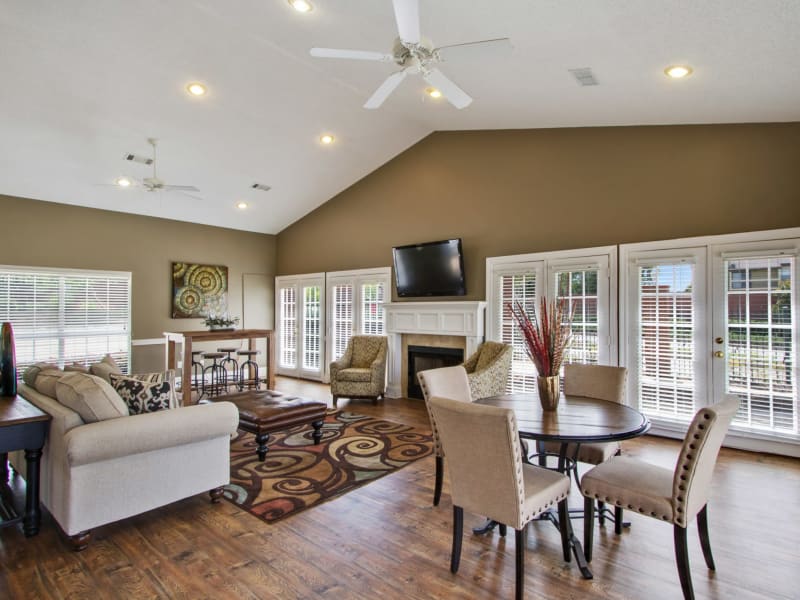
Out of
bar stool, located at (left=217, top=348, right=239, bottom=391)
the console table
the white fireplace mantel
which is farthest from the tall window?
the white fireplace mantel

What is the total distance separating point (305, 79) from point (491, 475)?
4353 mm

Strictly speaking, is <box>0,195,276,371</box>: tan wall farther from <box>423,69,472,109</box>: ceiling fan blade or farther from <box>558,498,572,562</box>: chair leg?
<box>558,498,572,562</box>: chair leg

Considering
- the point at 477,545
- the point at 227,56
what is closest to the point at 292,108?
the point at 227,56

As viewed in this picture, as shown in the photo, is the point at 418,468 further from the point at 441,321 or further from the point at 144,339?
the point at 144,339

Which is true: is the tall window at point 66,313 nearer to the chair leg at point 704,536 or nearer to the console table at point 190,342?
the console table at point 190,342

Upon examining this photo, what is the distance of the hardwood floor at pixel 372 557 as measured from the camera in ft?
7.14

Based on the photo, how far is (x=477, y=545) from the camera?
2582mm

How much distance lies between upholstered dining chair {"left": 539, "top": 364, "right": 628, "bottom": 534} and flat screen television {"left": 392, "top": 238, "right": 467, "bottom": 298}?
2.68 m

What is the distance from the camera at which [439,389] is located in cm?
317

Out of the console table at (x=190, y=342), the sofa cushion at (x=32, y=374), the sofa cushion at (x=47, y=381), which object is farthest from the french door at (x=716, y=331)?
the sofa cushion at (x=32, y=374)

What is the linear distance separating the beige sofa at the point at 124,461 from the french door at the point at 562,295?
361cm

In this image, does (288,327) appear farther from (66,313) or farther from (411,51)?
(411,51)

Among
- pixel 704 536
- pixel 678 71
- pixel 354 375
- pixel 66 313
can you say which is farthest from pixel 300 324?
pixel 704 536

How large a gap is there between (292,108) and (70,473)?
427 centimetres
